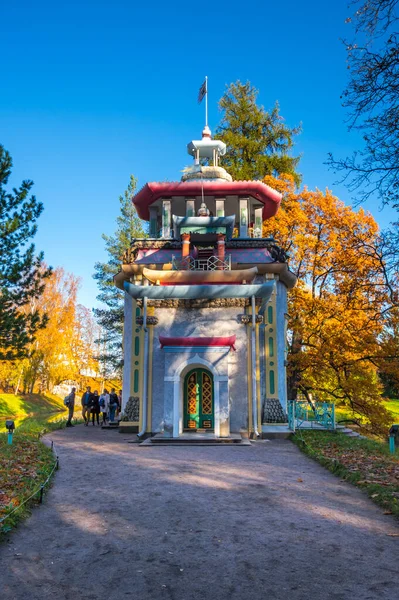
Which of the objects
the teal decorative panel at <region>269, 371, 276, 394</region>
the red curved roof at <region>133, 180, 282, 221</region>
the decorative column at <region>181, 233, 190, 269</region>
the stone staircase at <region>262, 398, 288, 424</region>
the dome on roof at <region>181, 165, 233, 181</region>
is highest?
the dome on roof at <region>181, 165, 233, 181</region>

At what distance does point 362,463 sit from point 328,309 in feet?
41.1

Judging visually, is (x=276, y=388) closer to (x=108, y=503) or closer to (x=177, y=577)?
(x=108, y=503)

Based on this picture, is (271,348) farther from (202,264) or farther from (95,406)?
(95,406)

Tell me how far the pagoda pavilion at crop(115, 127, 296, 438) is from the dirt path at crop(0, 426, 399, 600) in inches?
208

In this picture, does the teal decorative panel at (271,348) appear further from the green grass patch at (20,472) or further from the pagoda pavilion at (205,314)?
the green grass patch at (20,472)

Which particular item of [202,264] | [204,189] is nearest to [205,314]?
[202,264]

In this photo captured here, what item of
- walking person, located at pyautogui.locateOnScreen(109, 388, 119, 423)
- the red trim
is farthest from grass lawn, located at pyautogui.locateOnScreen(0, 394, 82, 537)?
the red trim

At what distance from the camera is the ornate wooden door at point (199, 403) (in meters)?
15.3

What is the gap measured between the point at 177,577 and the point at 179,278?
41.8 feet

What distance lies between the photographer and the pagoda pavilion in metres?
14.6

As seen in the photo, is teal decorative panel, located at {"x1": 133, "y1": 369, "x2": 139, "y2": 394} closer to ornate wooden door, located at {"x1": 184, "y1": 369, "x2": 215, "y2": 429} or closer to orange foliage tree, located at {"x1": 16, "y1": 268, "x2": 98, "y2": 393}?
ornate wooden door, located at {"x1": 184, "y1": 369, "x2": 215, "y2": 429}

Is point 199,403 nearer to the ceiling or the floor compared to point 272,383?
nearer to the floor

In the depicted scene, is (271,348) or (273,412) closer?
(273,412)

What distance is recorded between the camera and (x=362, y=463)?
10.2 metres
